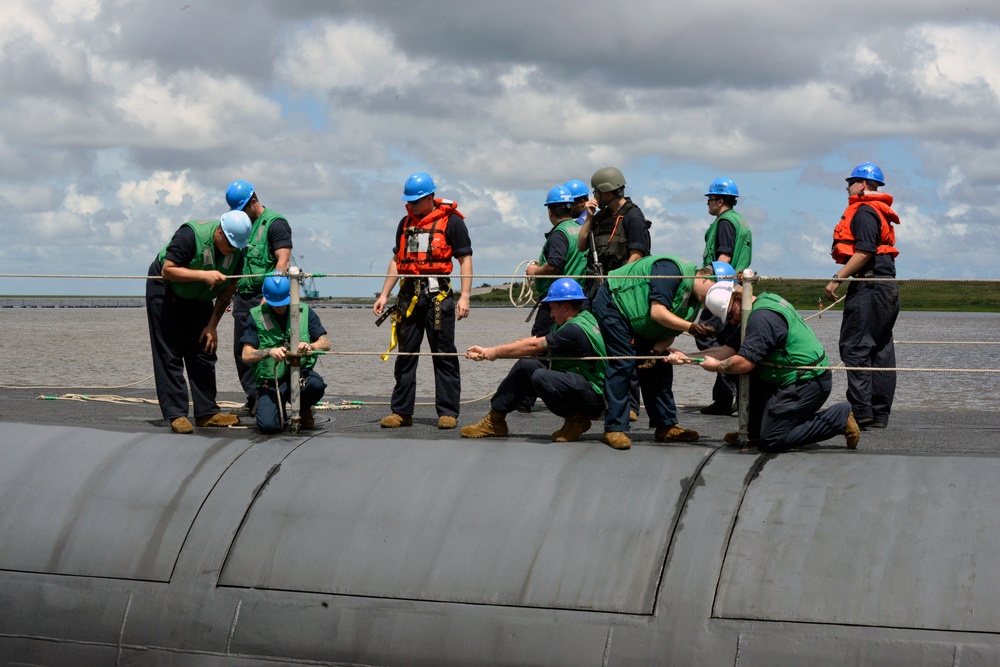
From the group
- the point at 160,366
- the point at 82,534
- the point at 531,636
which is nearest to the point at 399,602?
the point at 531,636

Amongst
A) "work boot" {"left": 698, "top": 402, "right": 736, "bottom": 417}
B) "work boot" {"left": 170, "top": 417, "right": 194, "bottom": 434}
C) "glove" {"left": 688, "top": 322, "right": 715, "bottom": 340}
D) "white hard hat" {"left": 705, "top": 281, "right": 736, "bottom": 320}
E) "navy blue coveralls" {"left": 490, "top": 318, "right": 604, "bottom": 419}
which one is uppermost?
"white hard hat" {"left": 705, "top": 281, "right": 736, "bottom": 320}

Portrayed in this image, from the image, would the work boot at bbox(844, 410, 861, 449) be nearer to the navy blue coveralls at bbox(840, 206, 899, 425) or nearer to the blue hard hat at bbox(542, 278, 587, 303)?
the navy blue coveralls at bbox(840, 206, 899, 425)

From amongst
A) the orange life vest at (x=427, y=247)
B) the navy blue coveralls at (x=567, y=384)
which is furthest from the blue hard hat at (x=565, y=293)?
the orange life vest at (x=427, y=247)

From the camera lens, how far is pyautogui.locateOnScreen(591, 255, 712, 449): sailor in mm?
8000

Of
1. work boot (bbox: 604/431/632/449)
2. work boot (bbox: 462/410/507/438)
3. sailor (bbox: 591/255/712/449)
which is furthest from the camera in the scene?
work boot (bbox: 462/410/507/438)

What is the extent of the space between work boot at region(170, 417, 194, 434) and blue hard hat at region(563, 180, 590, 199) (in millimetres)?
3966

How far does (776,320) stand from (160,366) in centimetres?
482

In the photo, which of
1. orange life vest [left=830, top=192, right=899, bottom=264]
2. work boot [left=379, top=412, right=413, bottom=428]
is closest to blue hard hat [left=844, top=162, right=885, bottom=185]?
orange life vest [left=830, top=192, right=899, bottom=264]

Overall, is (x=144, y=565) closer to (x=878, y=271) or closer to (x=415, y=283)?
(x=415, y=283)

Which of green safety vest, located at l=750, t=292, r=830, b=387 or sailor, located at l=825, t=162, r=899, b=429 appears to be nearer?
green safety vest, located at l=750, t=292, r=830, b=387

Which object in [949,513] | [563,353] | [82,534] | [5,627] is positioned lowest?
[5,627]

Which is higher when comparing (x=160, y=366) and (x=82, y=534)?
(x=160, y=366)

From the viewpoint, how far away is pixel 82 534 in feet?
28.0

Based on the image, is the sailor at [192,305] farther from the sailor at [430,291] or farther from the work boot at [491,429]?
the work boot at [491,429]
